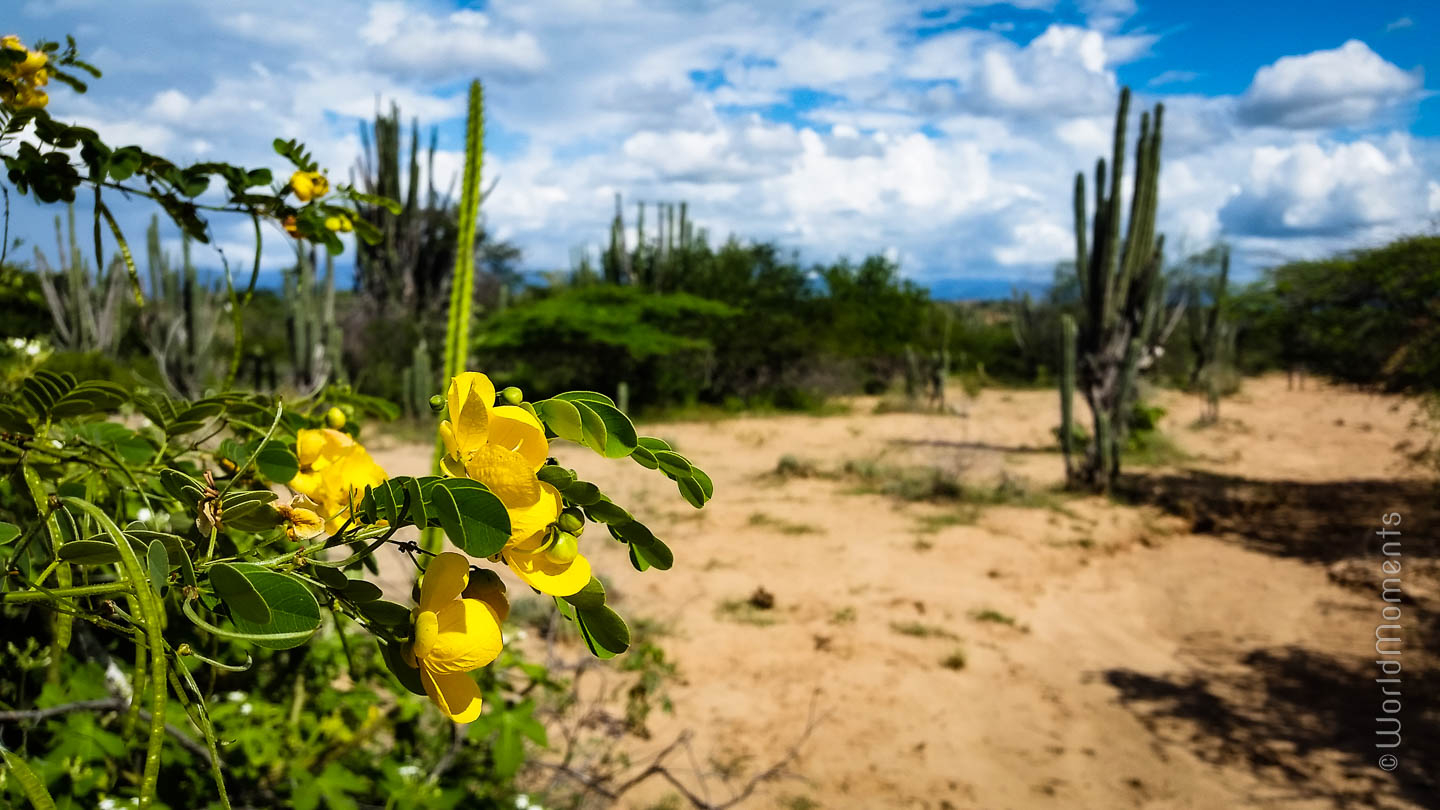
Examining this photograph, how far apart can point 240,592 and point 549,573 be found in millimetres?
154

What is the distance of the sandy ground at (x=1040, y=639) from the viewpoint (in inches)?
147

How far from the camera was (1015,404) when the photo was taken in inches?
663

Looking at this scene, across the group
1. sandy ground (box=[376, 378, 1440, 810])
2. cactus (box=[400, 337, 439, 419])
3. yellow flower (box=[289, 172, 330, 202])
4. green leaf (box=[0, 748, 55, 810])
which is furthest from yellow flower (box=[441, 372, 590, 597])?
cactus (box=[400, 337, 439, 419])

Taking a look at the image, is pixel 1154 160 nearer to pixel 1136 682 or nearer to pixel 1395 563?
pixel 1395 563

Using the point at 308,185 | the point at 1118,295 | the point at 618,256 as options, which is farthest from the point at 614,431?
the point at 618,256

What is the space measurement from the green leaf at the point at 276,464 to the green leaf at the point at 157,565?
9.4 inches

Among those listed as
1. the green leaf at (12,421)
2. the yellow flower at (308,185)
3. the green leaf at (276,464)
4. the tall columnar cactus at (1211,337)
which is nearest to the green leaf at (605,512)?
the green leaf at (276,464)

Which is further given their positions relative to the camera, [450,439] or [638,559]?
[638,559]

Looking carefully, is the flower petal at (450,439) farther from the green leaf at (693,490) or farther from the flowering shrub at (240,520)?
the green leaf at (693,490)

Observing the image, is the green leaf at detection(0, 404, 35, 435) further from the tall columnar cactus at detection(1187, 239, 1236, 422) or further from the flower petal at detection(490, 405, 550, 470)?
the tall columnar cactus at detection(1187, 239, 1236, 422)

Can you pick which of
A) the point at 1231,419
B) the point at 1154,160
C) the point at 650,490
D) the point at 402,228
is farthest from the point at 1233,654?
the point at 402,228

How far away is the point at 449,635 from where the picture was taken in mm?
482

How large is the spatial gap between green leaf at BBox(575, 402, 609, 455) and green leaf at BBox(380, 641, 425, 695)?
15 cm

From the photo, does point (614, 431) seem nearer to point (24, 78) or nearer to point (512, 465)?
point (512, 465)
